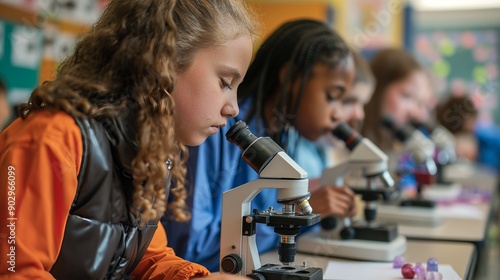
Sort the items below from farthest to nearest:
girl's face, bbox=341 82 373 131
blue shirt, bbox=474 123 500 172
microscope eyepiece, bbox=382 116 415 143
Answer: blue shirt, bbox=474 123 500 172, microscope eyepiece, bbox=382 116 415 143, girl's face, bbox=341 82 373 131

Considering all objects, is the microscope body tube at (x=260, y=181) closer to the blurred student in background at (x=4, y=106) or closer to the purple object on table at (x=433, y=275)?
the purple object on table at (x=433, y=275)

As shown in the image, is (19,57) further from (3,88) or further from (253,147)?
(253,147)

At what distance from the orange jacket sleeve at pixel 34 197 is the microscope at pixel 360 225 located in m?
0.95

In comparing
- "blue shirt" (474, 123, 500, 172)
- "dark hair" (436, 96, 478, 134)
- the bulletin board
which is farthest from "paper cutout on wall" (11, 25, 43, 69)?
"blue shirt" (474, 123, 500, 172)

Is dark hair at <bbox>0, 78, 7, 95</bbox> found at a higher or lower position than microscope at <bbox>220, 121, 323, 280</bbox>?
higher

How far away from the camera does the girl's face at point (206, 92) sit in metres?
1.14

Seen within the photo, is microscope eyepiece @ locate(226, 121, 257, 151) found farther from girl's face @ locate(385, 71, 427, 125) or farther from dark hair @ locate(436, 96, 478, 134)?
dark hair @ locate(436, 96, 478, 134)

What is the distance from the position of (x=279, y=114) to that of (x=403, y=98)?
5.44ft

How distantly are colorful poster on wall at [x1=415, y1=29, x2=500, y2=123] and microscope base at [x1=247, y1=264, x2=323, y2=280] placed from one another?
7.10 m

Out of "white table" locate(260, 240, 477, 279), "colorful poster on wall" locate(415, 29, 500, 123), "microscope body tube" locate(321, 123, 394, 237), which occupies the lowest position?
"white table" locate(260, 240, 477, 279)

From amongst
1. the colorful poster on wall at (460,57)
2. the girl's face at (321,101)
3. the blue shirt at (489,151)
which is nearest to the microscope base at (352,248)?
the girl's face at (321,101)

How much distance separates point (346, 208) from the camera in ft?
6.02

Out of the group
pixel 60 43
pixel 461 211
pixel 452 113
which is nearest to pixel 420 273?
pixel 461 211

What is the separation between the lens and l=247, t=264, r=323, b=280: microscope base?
1.12 m
